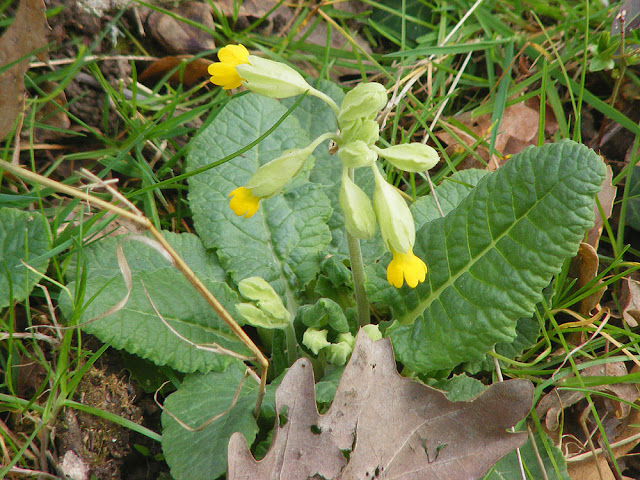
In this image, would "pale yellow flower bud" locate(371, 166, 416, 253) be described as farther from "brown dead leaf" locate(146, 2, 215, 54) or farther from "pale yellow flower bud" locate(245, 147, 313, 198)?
"brown dead leaf" locate(146, 2, 215, 54)

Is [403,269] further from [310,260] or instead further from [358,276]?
[310,260]

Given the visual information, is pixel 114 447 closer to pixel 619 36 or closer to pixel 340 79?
pixel 340 79

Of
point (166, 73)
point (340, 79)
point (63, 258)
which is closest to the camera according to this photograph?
point (63, 258)

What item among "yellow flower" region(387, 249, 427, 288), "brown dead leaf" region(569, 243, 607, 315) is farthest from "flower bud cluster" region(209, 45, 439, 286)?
"brown dead leaf" region(569, 243, 607, 315)

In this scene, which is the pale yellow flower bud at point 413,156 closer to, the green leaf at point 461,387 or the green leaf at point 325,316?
the green leaf at point 325,316

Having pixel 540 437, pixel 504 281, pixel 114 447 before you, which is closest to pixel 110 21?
pixel 114 447

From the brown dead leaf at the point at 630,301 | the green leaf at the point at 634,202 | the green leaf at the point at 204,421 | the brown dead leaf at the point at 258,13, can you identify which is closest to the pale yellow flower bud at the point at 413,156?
the green leaf at the point at 204,421

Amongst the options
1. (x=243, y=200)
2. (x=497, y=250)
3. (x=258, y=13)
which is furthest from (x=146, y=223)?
(x=258, y=13)
